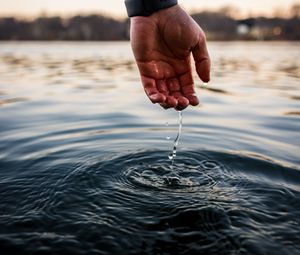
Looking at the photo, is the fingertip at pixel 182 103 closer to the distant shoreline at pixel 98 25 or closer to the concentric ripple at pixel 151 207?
the concentric ripple at pixel 151 207

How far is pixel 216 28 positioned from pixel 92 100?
10795 centimetres

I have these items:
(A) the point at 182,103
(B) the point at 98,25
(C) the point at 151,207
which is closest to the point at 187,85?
(A) the point at 182,103

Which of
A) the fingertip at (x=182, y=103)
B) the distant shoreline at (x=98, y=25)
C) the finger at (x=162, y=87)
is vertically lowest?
the fingertip at (x=182, y=103)

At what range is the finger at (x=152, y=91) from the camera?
10.2ft

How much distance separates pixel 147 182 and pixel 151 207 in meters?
0.54

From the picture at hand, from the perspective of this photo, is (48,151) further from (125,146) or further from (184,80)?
(184,80)

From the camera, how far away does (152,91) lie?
3332mm

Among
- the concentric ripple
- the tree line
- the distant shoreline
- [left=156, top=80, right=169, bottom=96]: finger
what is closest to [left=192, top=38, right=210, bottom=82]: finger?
[left=156, top=80, right=169, bottom=96]: finger

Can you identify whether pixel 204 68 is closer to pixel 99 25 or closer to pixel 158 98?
pixel 158 98

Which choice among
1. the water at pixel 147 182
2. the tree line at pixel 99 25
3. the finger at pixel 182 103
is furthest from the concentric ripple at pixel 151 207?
the tree line at pixel 99 25

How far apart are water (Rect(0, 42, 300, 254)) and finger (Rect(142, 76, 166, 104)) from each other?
0.86m

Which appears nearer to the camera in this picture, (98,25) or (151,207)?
(151,207)

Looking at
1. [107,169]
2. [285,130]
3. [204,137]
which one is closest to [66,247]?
[107,169]

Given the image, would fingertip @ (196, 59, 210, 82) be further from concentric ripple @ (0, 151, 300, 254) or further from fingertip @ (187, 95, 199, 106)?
concentric ripple @ (0, 151, 300, 254)
